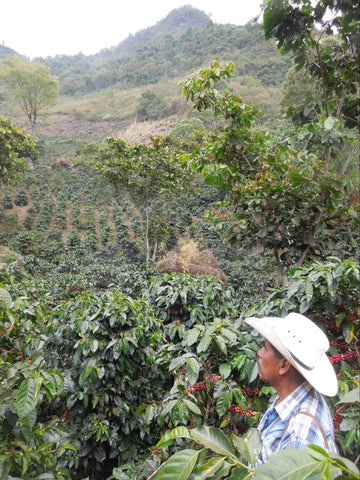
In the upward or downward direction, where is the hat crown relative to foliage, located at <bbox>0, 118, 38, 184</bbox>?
downward

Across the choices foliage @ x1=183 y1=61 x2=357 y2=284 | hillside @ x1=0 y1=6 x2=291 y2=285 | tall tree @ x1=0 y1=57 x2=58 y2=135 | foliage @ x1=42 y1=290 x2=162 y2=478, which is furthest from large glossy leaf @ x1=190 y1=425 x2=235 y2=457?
tall tree @ x1=0 y1=57 x2=58 y2=135

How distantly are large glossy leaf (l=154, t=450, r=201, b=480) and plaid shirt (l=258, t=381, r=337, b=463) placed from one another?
410 mm

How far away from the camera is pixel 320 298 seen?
1.55m

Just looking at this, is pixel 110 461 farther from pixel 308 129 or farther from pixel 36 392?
pixel 308 129

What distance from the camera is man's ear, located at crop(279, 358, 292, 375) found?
1.10 metres

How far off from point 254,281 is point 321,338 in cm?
797

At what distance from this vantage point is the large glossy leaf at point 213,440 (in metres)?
0.74

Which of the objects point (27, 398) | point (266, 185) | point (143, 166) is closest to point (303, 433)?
point (27, 398)

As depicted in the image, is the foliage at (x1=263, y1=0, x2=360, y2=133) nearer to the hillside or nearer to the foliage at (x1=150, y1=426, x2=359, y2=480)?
the hillside

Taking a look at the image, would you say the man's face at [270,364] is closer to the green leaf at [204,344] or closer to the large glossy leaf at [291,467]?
the green leaf at [204,344]

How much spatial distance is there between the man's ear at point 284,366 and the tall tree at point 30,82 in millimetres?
30268

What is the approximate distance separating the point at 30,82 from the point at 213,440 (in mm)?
31640

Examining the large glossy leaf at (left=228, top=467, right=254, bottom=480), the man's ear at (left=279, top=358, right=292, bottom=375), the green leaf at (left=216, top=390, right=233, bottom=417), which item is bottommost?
the green leaf at (left=216, top=390, right=233, bottom=417)

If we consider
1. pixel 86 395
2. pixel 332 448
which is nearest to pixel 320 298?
pixel 332 448
